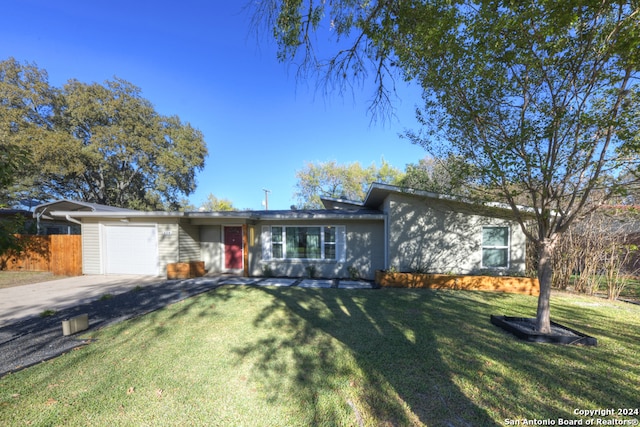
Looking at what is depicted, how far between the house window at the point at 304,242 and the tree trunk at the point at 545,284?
618 centimetres

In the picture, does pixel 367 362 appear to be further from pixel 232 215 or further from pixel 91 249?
pixel 91 249

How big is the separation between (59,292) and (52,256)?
15.8 feet

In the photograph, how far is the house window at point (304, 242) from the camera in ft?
33.0

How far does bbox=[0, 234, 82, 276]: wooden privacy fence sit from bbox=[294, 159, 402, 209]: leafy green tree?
1938 cm

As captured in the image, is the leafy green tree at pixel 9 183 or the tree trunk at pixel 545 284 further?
the tree trunk at pixel 545 284

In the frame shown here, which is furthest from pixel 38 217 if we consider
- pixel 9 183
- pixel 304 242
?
pixel 9 183

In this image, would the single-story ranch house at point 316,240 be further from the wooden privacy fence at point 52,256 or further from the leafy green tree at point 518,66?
the leafy green tree at point 518,66

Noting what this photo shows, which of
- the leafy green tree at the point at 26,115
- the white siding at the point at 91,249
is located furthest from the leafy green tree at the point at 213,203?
the white siding at the point at 91,249

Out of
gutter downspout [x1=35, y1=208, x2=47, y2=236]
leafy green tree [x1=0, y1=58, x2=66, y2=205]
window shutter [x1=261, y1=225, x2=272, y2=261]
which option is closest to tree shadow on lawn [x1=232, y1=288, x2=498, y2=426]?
window shutter [x1=261, y1=225, x2=272, y2=261]

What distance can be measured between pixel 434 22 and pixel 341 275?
7929mm

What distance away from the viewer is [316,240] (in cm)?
1018

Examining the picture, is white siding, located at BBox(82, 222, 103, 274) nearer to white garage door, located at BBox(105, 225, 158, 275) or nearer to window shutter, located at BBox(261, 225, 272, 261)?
white garage door, located at BBox(105, 225, 158, 275)

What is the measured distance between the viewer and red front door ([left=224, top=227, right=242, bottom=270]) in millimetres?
10891

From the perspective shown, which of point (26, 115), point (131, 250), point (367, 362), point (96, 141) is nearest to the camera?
point (367, 362)
